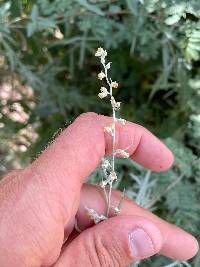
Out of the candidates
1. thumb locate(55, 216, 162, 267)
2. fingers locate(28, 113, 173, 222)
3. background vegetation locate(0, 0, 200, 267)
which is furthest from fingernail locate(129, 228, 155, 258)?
background vegetation locate(0, 0, 200, 267)

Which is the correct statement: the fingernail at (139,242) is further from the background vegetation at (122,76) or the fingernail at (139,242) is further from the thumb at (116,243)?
the background vegetation at (122,76)

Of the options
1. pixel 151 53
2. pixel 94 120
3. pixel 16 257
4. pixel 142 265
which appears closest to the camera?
pixel 16 257

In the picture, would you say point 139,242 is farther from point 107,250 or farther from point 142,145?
point 142,145

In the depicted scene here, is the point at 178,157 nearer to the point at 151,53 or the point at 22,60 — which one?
the point at 151,53

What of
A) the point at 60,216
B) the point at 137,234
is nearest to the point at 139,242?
the point at 137,234

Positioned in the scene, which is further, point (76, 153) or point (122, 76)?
point (122, 76)

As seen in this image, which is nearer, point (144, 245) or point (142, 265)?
point (144, 245)

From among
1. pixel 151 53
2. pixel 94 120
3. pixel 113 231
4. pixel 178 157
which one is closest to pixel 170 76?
pixel 151 53
